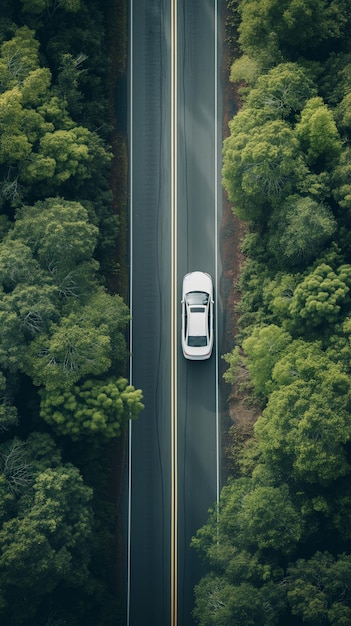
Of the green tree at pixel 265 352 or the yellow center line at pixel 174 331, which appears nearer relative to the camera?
the green tree at pixel 265 352

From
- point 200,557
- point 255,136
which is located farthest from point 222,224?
point 200,557

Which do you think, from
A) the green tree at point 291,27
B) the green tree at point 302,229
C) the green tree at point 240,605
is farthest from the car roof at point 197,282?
the green tree at point 240,605

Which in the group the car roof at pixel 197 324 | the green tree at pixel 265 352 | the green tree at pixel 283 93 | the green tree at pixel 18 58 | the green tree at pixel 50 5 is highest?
the green tree at pixel 50 5

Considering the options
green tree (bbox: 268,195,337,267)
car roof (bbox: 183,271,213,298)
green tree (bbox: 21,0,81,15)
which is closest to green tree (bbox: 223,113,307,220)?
green tree (bbox: 268,195,337,267)

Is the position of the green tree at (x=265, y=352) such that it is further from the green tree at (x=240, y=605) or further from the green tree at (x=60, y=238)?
the green tree at (x=240, y=605)

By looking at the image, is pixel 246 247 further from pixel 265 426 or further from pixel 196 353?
pixel 265 426

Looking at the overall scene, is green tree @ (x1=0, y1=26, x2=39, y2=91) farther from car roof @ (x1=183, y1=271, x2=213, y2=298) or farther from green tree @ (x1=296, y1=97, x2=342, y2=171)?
green tree @ (x1=296, y1=97, x2=342, y2=171)

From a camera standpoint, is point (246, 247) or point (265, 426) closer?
point (265, 426)
